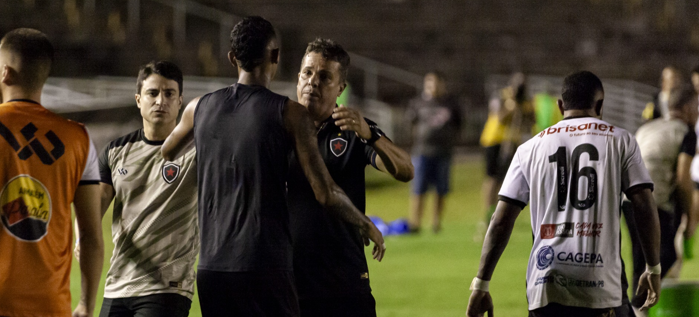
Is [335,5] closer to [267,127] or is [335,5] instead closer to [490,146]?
[490,146]

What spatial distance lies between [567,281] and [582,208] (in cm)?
37

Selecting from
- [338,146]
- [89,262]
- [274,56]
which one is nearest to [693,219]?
[338,146]

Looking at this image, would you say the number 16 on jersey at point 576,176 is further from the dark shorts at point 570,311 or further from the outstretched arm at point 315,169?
the outstretched arm at point 315,169

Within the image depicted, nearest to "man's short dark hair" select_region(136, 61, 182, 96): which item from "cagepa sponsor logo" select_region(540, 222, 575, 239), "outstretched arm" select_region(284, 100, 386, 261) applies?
"outstretched arm" select_region(284, 100, 386, 261)

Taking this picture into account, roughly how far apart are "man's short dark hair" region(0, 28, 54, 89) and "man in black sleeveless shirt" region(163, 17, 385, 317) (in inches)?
29.2

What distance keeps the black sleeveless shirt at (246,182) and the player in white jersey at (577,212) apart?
4.02 feet

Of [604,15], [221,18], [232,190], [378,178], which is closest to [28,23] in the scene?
[221,18]

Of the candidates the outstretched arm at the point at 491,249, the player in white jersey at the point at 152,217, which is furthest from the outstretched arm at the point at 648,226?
the player in white jersey at the point at 152,217

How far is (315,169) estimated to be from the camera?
386 cm

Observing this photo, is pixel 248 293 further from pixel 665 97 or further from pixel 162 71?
pixel 665 97

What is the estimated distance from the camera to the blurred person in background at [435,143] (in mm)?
13906

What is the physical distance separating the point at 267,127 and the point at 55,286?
112 centimetres

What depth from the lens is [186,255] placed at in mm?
5039

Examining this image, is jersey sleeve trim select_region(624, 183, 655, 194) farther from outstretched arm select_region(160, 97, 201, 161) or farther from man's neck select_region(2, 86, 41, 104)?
man's neck select_region(2, 86, 41, 104)
